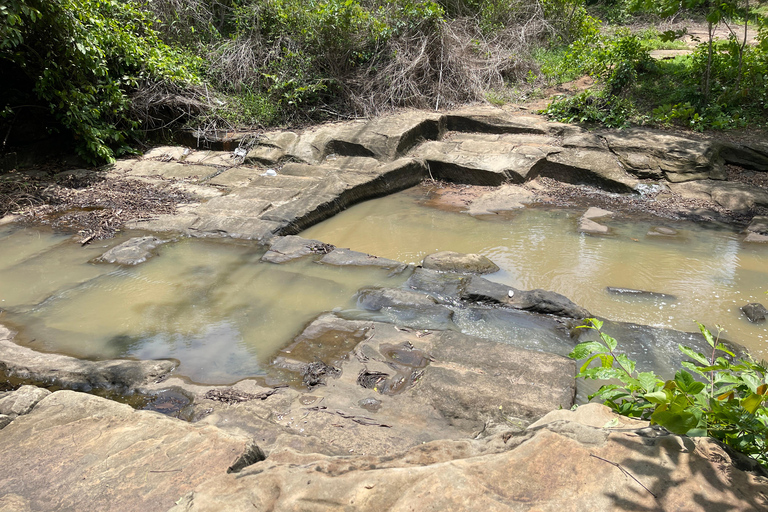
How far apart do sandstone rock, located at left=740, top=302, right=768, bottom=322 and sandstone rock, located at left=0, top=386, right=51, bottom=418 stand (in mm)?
4243

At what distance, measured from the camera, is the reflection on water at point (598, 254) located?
12.3ft

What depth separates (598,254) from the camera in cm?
Result: 462

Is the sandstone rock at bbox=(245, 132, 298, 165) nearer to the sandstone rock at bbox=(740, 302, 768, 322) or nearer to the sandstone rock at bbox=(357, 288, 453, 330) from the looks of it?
the sandstone rock at bbox=(357, 288, 453, 330)

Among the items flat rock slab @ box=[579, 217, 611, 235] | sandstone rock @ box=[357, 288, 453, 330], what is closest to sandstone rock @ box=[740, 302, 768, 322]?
flat rock slab @ box=[579, 217, 611, 235]

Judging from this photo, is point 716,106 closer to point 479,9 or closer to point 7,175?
point 479,9

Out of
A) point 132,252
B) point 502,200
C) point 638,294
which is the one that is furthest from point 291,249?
point 638,294

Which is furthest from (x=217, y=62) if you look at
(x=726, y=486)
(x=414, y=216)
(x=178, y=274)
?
(x=726, y=486)

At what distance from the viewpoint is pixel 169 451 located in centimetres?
170

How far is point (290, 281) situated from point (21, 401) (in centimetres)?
207

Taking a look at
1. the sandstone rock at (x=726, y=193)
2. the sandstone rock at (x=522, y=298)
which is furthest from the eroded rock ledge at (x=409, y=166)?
the sandstone rock at (x=522, y=298)

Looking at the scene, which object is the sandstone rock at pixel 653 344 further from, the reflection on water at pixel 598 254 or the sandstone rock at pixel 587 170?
the sandstone rock at pixel 587 170

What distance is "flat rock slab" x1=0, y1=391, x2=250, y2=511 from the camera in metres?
1.52

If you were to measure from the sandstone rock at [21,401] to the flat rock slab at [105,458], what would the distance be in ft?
0.26

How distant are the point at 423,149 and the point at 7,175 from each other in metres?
5.20
